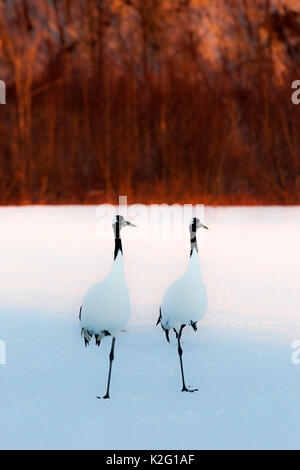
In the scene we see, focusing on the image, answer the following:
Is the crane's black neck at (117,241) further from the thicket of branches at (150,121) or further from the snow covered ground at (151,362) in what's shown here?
the thicket of branches at (150,121)

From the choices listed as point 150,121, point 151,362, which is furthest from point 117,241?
point 150,121

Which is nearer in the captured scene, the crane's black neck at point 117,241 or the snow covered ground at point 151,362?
the snow covered ground at point 151,362

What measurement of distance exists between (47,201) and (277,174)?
470cm

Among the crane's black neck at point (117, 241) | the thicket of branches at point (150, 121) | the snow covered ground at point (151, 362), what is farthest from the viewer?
the thicket of branches at point (150, 121)

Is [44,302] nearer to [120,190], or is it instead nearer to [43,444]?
[43,444]

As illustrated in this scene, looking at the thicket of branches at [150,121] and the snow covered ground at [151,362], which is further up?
the thicket of branches at [150,121]

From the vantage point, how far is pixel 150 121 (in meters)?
15.2

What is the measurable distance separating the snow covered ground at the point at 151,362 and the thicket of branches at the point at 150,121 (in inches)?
289

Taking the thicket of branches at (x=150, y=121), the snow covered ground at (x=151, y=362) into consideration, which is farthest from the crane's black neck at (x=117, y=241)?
the thicket of branches at (x=150, y=121)

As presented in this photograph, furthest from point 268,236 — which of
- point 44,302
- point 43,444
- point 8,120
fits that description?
point 8,120

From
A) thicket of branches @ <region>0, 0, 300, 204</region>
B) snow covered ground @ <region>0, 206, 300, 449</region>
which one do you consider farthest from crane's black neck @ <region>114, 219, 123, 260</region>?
thicket of branches @ <region>0, 0, 300, 204</region>

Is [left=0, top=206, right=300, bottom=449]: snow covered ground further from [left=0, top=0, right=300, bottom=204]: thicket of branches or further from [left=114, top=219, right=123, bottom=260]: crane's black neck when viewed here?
[left=0, top=0, right=300, bottom=204]: thicket of branches

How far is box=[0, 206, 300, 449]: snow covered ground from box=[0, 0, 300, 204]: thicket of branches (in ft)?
24.1

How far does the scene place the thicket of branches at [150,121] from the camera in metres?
14.8
